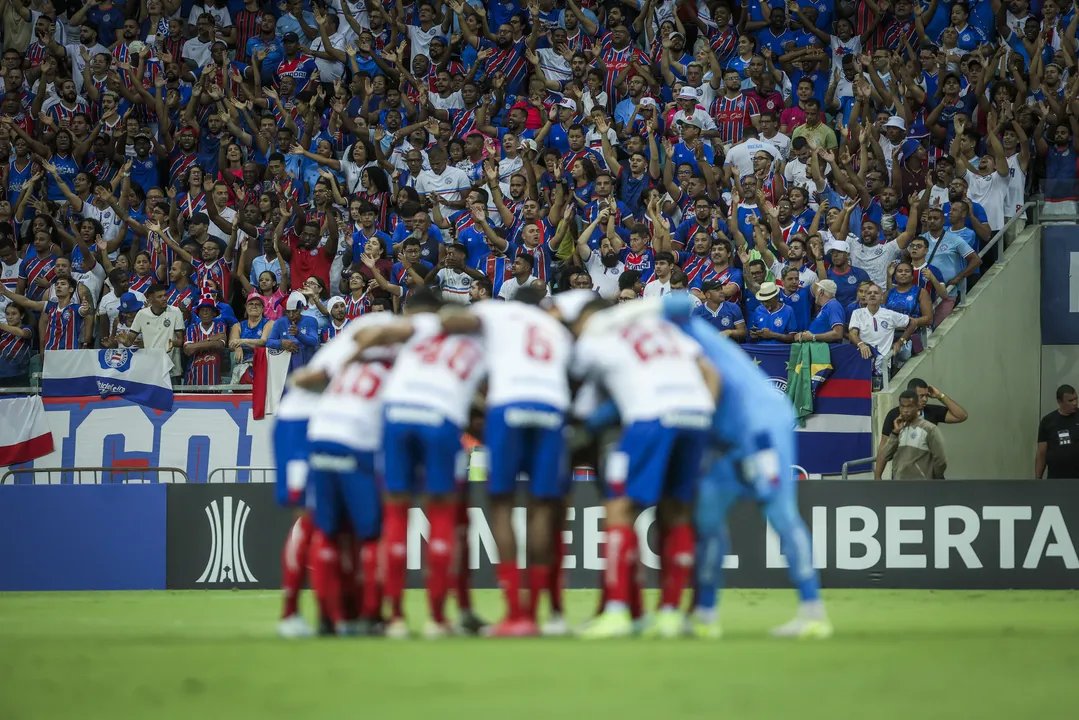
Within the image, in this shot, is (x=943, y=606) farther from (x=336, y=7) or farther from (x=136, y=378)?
(x=336, y=7)

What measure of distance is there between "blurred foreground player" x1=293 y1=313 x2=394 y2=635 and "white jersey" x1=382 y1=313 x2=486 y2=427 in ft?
0.76

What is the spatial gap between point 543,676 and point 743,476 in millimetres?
3380

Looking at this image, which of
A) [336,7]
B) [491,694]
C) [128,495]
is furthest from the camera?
[336,7]

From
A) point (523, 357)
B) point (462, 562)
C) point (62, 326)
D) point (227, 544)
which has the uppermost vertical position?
point (62, 326)

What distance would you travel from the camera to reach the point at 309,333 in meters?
17.7

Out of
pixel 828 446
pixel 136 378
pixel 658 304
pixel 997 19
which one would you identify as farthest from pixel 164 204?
pixel 658 304

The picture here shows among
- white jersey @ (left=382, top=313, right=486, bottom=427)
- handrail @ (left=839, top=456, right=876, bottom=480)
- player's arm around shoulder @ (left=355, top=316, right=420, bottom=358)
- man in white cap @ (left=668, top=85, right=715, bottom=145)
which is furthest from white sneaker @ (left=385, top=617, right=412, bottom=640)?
man in white cap @ (left=668, top=85, right=715, bottom=145)

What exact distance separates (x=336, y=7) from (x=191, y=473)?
905 cm

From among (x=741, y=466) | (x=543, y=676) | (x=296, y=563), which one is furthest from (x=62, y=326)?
(x=543, y=676)

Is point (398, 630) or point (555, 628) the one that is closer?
point (398, 630)

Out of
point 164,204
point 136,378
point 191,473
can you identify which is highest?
point 164,204

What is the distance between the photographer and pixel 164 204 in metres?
21.0

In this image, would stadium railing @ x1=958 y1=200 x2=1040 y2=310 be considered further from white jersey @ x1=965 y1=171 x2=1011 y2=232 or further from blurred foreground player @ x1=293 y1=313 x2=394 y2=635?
blurred foreground player @ x1=293 y1=313 x2=394 y2=635

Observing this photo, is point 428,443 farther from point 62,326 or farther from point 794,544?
point 62,326
